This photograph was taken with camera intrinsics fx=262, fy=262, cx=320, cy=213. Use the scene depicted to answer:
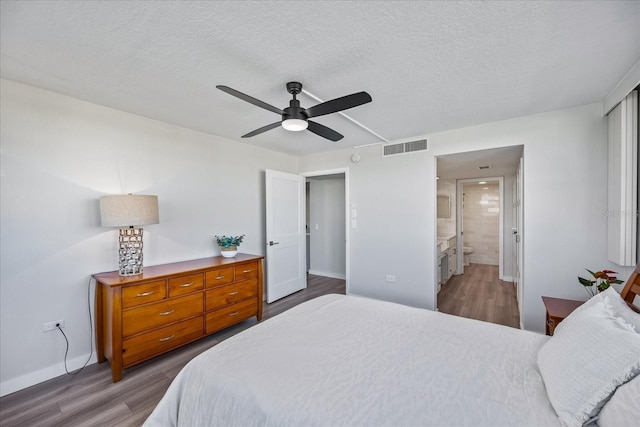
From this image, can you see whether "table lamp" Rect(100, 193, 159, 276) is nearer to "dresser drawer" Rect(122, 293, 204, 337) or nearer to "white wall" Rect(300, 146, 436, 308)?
"dresser drawer" Rect(122, 293, 204, 337)

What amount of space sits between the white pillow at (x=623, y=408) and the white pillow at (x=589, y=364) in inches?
1.1

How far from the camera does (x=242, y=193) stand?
4.00m

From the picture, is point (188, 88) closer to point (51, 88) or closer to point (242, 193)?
point (51, 88)

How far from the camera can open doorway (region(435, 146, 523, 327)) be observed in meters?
3.68

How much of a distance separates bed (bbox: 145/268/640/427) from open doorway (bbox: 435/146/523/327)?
2.35 metres

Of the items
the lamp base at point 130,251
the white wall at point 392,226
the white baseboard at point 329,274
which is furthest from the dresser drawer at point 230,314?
the white baseboard at point 329,274

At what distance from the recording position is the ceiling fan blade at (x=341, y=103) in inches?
66.1

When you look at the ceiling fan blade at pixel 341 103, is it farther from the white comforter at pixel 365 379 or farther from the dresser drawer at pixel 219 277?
the dresser drawer at pixel 219 277

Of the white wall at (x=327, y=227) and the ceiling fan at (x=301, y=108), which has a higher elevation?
the ceiling fan at (x=301, y=108)

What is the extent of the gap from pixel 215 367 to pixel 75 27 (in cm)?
207

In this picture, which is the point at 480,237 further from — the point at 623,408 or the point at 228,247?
the point at 623,408

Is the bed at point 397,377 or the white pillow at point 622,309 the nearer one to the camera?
the bed at point 397,377

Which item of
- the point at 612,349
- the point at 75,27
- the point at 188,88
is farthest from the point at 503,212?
the point at 75,27

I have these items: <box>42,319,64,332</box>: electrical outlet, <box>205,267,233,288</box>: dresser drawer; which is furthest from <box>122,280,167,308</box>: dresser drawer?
<box>42,319,64,332</box>: electrical outlet
